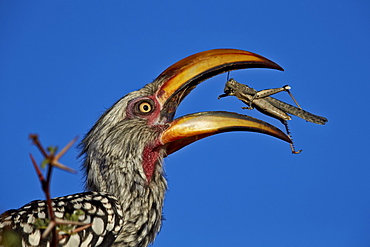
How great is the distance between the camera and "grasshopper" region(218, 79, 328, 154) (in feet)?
19.8

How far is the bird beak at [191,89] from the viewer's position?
14.6 ft

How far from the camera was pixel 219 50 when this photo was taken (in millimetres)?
4730

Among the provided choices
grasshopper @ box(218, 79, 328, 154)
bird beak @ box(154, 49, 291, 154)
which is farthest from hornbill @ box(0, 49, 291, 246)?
grasshopper @ box(218, 79, 328, 154)

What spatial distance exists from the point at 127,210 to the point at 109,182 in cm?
30

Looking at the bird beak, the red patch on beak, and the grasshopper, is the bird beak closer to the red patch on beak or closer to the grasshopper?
the red patch on beak

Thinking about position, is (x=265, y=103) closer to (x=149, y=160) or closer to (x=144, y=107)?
(x=144, y=107)

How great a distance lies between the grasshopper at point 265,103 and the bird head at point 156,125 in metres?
1.37

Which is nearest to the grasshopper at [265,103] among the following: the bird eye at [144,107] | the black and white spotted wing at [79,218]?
the bird eye at [144,107]

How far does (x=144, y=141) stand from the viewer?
183 inches

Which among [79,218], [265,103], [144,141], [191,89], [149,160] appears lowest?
[79,218]

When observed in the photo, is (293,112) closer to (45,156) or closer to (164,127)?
(164,127)

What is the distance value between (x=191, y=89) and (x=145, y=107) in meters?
0.44

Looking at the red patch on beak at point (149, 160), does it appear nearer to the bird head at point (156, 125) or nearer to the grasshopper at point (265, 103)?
the bird head at point (156, 125)

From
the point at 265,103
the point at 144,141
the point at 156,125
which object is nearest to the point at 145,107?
the point at 156,125
